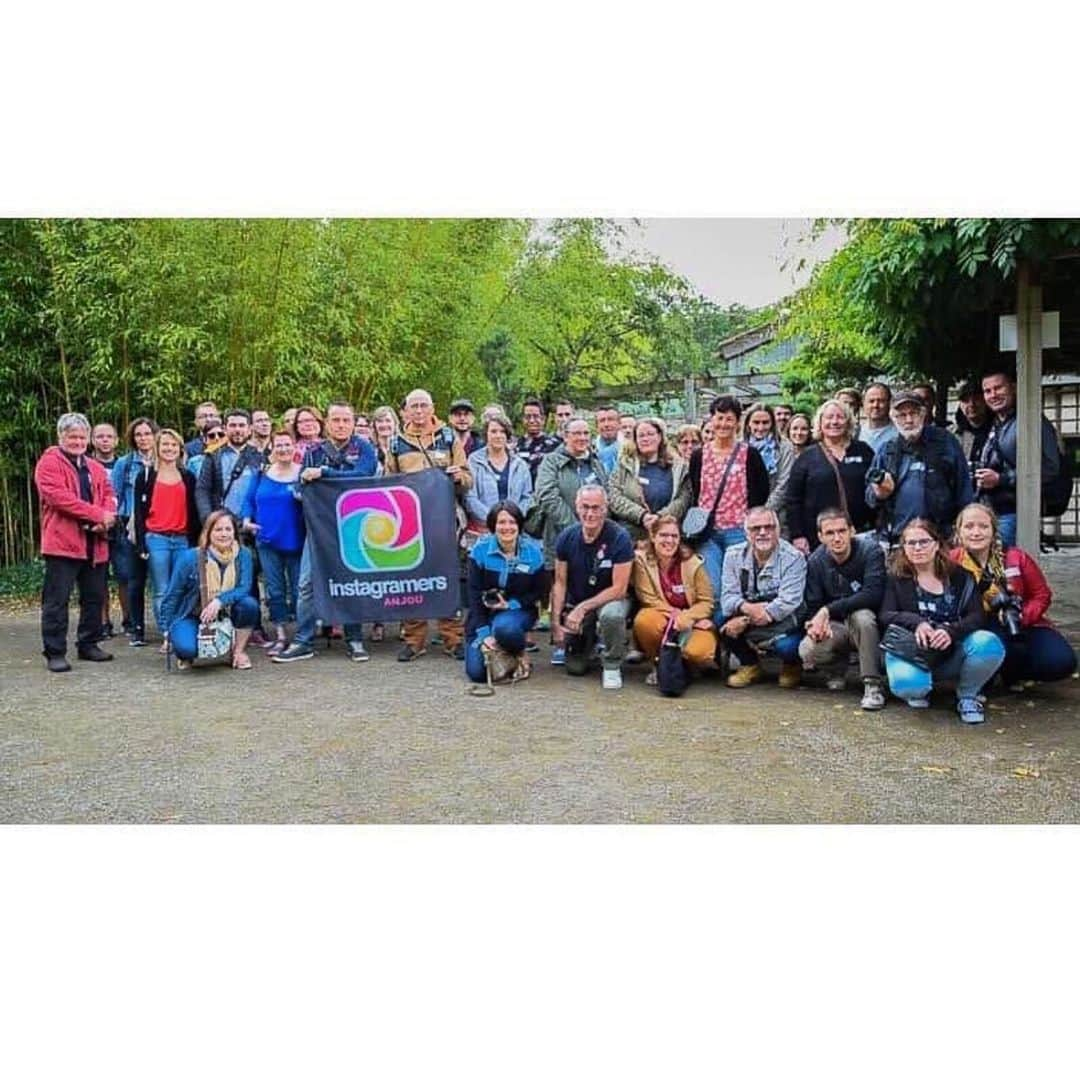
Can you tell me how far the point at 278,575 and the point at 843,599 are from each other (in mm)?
2632

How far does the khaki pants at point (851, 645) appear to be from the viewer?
399 cm

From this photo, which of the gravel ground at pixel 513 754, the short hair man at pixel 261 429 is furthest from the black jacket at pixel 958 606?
the short hair man at pixel 261 429

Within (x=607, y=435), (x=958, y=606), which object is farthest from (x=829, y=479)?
(x=607, y=435)

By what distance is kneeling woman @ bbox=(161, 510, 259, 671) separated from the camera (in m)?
4.84

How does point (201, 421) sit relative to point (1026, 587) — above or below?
above

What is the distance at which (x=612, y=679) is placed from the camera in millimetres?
4402

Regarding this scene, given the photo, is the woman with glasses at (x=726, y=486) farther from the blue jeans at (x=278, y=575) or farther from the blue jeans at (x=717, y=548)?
the blue jeans at (x=278, y=575)

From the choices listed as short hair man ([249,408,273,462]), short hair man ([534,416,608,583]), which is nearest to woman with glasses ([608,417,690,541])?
short hair man ([534,416,608,583])

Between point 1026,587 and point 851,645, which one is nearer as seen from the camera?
point 1026,587

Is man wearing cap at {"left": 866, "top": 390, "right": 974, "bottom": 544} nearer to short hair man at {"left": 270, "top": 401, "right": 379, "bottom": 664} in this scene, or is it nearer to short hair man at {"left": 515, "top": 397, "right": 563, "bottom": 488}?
short hair man at {"left": 515, "top": 397, "right": 563, "bottom": 488}

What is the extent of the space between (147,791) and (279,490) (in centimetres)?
217

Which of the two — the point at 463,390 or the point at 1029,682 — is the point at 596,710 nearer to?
the point at 1029,682

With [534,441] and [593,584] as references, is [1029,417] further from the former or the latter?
[534,441]

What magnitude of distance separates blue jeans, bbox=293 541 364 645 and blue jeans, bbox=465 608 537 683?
33.9 inches
